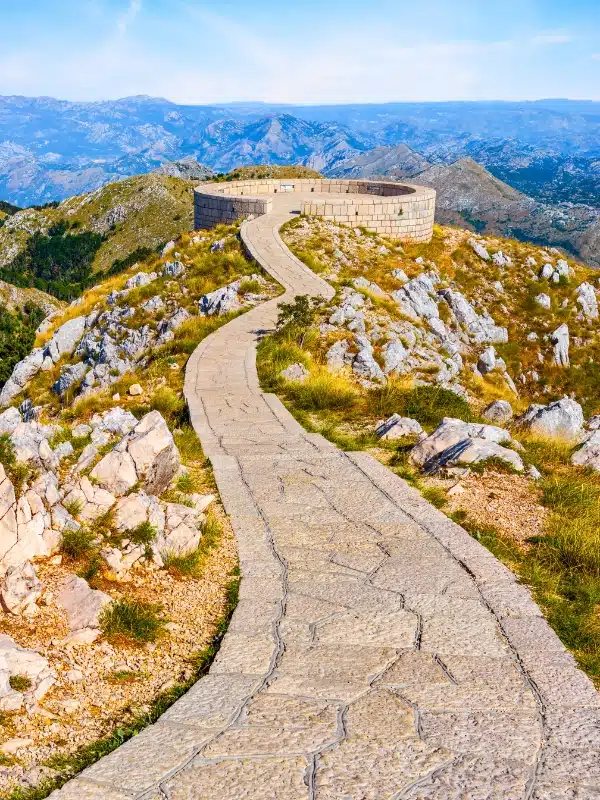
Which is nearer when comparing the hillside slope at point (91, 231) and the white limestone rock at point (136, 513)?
the white limestone rock at point (136, 513)

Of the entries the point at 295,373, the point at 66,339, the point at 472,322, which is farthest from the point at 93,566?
the point at 472,322

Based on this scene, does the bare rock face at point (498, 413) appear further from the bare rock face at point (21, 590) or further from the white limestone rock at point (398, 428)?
the bare rock face at point (21, 590)

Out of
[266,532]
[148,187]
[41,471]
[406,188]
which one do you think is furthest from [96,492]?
[148,187]

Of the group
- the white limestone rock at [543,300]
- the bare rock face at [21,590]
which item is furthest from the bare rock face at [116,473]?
the white limestone rock at [543,300]

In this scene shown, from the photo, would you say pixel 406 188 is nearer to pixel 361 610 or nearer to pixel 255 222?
pixel 255 222

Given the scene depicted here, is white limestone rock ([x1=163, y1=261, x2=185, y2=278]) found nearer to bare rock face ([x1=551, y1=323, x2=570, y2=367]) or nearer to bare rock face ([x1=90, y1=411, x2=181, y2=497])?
bare rock face ([x1=551, y1=323, x2=570, y2=367])
